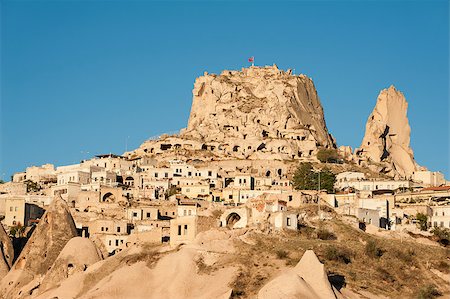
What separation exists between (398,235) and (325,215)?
6.03 metres

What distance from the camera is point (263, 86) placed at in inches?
5891

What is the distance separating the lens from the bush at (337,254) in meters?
75.7

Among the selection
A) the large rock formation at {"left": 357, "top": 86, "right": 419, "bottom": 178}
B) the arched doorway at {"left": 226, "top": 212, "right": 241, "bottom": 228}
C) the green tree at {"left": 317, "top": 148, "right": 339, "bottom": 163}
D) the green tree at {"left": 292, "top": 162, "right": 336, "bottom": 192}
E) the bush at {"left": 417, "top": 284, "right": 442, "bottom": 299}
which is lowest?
the bush at {"left": 417, "top": 284, "right": 442, "bottom": 299}

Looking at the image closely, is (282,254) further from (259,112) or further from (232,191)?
(259,112)

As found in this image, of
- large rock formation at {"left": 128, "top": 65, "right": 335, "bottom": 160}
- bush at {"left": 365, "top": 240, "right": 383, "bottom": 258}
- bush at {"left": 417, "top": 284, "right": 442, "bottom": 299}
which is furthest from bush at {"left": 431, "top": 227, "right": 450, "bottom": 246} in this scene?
large rock formation at {"left": 128, "top": 65, "right": 335, "bottom": 160}

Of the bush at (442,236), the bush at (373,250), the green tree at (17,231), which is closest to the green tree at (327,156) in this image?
the bush at (442,236)

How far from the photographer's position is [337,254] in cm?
7625

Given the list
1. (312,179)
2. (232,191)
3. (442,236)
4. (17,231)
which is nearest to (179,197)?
(232,191)

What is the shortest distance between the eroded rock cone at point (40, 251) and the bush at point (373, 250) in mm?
23785

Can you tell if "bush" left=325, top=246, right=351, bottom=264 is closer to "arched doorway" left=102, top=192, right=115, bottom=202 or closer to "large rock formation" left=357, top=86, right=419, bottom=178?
"arched doorway" left=102, top=192, right=115, bottom=202

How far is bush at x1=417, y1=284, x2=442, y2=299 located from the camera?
71975 millimetres

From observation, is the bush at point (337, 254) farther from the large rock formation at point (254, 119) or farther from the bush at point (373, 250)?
the large rock formation at point (254, 119)

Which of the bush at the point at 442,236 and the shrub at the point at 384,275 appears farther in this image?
the bush at the point at 442,236

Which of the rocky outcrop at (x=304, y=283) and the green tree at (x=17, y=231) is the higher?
the green tree at (x=17, y=231)
